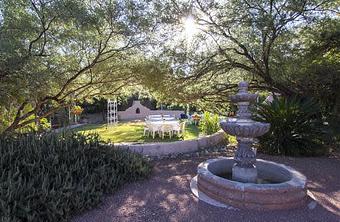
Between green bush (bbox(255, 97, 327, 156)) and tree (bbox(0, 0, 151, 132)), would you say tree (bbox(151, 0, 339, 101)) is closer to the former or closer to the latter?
green bush (bbox(255, 97, 327, 156))

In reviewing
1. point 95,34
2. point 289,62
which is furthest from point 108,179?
point 289,62

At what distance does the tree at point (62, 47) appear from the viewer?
5.97 meters

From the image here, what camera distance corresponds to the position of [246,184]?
4.16 meters

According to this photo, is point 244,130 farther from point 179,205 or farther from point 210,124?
point 210,124

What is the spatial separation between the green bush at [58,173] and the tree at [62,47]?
1530 mm

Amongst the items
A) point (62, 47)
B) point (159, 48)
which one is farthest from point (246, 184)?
point (62, 47)

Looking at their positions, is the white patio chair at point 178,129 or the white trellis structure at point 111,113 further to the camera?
the white trellis structure at point 111,113

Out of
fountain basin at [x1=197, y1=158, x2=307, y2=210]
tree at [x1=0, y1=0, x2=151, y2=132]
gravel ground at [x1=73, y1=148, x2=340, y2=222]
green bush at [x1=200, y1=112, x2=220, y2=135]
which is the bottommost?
gravel ground at [x1=73, y1=148, x2=340, y2=222]

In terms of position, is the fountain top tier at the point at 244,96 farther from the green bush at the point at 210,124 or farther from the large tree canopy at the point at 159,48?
the green bush at the point at 210,124

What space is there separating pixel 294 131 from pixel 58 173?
244 inches

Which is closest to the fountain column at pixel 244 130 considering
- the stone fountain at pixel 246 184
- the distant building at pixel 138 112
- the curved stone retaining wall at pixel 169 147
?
the stone fountain at pixel 246 184

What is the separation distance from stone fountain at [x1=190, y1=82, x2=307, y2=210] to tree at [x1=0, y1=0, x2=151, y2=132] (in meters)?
3.84

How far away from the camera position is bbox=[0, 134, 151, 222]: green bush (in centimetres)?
353

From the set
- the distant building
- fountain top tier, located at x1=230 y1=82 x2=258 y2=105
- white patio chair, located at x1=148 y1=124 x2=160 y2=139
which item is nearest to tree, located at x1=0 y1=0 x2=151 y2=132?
fountain top tier, located at x1=230 y1=82 x2=258 y2=105
